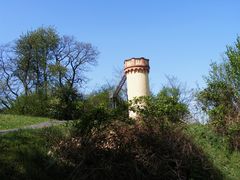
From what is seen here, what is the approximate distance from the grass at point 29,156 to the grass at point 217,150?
4.48 meters

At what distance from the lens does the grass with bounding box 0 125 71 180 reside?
10305mm

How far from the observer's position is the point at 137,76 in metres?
19.4

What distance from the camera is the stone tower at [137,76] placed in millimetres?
18906

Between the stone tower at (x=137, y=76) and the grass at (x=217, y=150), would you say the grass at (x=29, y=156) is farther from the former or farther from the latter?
the stone tower at (x=137, y=76)

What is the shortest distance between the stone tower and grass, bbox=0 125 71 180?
20.4 feet

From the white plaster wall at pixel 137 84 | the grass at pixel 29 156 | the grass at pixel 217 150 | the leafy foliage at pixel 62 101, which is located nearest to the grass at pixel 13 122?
the white plaster wall at pixel 137 84

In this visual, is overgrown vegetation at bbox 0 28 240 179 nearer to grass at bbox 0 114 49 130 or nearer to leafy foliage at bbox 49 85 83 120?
grass at bbox 0 114 49 130

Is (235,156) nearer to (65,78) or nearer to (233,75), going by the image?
(233,75)

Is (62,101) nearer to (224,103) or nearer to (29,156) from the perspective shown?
(224,103)

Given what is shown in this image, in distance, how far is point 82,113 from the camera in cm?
1224

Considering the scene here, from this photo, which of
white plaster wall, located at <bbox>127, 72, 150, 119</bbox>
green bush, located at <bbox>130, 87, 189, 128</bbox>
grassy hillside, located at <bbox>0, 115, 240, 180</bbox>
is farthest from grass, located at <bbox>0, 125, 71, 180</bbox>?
white plaster wall, located at <bbox>127, 72, 150, 119</bbox>

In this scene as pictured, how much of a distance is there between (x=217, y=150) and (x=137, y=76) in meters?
5.23

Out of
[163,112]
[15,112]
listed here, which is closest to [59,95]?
[15,112]

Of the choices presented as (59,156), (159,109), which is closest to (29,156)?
(59,156)
